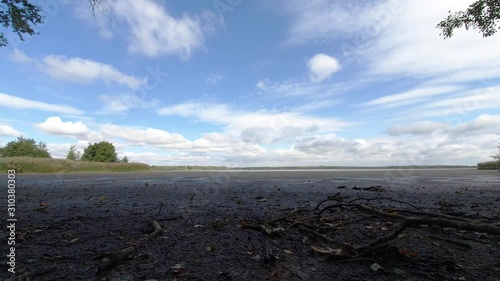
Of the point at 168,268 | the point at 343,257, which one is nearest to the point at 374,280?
the point at 343,257

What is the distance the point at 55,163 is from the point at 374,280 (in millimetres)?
38070

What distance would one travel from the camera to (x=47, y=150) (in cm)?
7006

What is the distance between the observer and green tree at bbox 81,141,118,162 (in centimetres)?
7250

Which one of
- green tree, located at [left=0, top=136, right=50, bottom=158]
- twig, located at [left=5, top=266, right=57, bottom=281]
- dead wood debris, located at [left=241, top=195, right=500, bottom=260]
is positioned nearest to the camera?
twig, located at [left=5, top=266, right=57, bottom=281]

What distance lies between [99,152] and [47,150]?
1213 cm

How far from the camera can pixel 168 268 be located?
2.77 m

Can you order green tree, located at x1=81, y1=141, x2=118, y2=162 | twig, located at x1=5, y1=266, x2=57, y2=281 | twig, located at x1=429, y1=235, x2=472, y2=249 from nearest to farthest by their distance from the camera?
twig, located at x1=5, y1=266, x2=57, y2=281, twig, located at x1=429, y1=235, x2=472, y2=249, green tree, located at x1=81, y1=141, x2=118, y2=162

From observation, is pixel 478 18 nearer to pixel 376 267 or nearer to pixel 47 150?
pixel 376 267

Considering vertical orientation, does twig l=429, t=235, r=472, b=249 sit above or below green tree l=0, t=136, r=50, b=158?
below

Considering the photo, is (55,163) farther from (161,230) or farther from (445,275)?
(445,275)

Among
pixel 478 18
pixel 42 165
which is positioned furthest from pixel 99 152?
pixel 478 18

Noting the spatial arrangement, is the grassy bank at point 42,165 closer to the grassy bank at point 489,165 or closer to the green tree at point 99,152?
the green tree at point 99,152

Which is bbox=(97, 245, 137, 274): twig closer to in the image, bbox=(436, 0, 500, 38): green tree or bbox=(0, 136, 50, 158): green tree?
bbox=(436, 0, 500, 38): green tree

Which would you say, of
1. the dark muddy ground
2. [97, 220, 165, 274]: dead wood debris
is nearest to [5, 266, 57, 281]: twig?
the dark muddy ground
